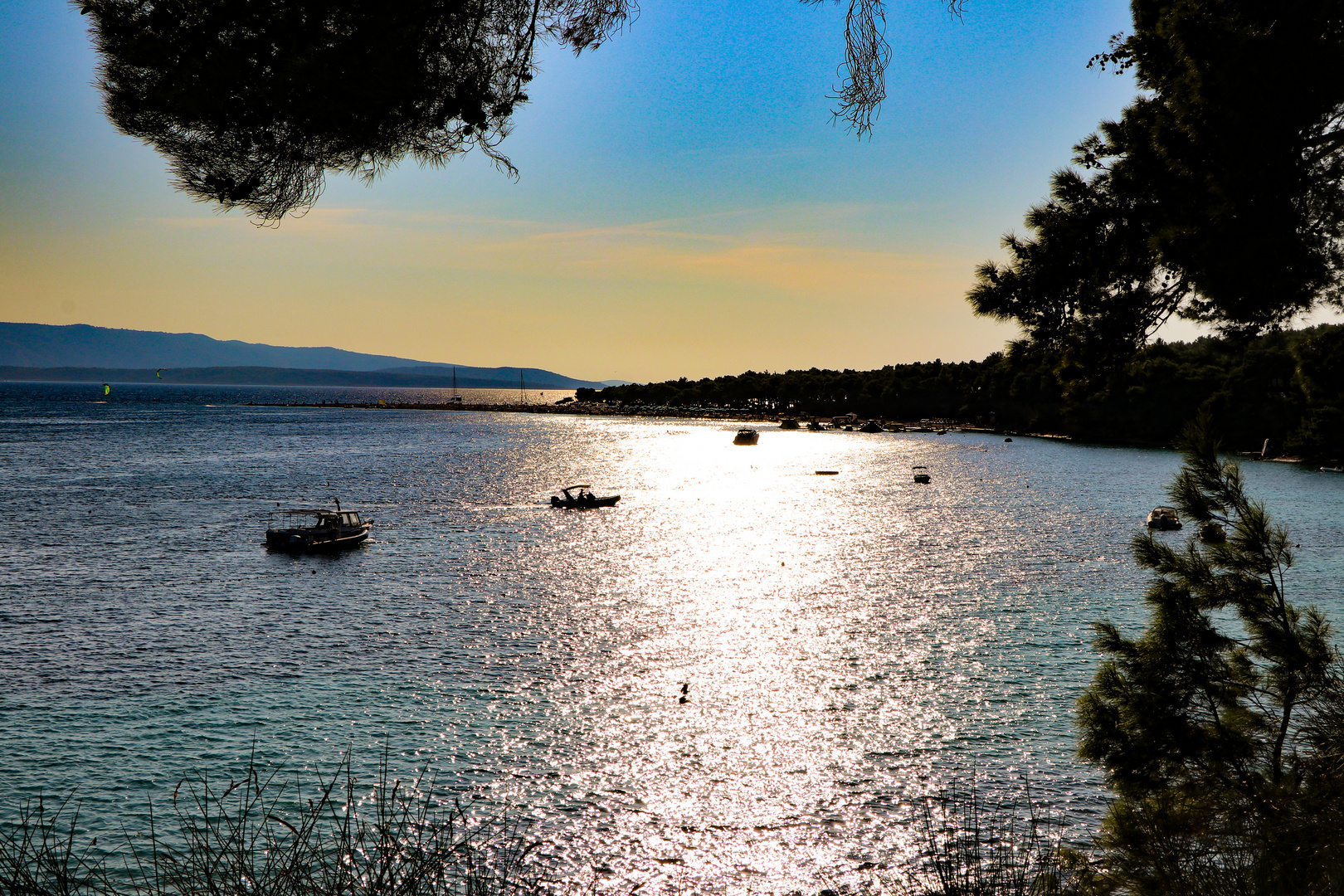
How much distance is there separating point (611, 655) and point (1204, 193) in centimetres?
3020

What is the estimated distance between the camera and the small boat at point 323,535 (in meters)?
57.9

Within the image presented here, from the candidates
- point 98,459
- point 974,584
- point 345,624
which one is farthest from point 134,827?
point 98,459

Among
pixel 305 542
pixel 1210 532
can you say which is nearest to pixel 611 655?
pixel 1210 532

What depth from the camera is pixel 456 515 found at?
76312 mm

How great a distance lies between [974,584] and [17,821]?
45.7 metres

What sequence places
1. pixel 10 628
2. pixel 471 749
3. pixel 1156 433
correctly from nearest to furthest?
pixel 471 749
pixel 10 628
pixel 1156 433

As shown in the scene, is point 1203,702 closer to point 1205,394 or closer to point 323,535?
point 323,535

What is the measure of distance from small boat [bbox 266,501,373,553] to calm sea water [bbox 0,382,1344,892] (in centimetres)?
166

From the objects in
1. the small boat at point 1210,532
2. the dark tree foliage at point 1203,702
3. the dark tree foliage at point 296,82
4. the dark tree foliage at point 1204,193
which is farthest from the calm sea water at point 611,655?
the dark tree foliage at point 296,82

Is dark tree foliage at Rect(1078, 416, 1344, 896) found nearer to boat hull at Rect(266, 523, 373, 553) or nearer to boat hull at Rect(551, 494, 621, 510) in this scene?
boat hull at Rect(266, 523, 373, 553)

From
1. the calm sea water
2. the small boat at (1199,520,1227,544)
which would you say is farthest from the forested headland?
the calm sea water

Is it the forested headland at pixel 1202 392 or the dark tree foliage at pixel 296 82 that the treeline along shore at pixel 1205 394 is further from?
the dark tree foliage at pixel 296 82

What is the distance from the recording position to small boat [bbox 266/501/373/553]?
57.9 m

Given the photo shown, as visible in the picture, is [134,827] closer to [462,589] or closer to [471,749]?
[471,749]
